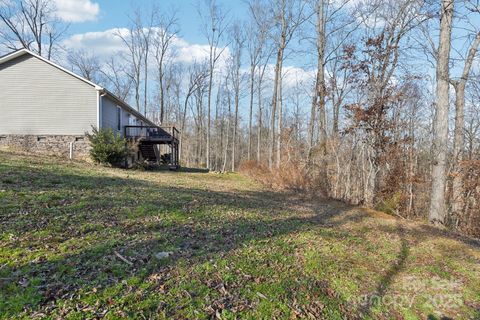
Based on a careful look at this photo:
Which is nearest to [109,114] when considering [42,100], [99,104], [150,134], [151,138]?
[99,104]

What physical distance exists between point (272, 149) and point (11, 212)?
56.6 ft

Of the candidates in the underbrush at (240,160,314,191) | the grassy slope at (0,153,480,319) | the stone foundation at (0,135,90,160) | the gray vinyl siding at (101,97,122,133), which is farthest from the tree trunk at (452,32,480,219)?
the stone foundation at (0,135,90,160)

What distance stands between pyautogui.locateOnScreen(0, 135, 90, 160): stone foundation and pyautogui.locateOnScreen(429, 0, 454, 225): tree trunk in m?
14.2

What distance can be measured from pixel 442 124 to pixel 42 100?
16318 millimetres

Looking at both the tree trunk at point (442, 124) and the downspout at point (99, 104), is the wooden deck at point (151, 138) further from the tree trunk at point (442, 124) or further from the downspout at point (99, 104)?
the tree trunk at point (442, 124)

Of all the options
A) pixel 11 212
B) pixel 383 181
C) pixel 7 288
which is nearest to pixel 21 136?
pixel 11 212

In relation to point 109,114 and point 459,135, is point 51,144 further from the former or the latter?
point 459,135

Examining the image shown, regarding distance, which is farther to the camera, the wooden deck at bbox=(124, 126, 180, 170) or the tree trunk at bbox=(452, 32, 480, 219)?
the wooden deck at bbox=(124, 126, 180, 170)

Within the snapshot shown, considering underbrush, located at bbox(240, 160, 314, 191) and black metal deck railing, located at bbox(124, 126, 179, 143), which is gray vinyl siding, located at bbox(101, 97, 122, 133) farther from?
underbrush, located at bbox(240, 160, 314, 191)

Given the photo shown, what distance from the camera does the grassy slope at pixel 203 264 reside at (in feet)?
9.23

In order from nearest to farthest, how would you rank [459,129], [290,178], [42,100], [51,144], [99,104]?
[459,129] < [290,178] < [42,100] < [51,144] < [99,104]

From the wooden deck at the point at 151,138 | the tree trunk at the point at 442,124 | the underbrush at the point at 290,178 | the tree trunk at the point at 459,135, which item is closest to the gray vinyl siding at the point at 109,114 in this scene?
the wooden deck at the point at 151,138

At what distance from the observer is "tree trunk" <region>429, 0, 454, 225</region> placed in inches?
324

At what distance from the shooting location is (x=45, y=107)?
14945 mm
